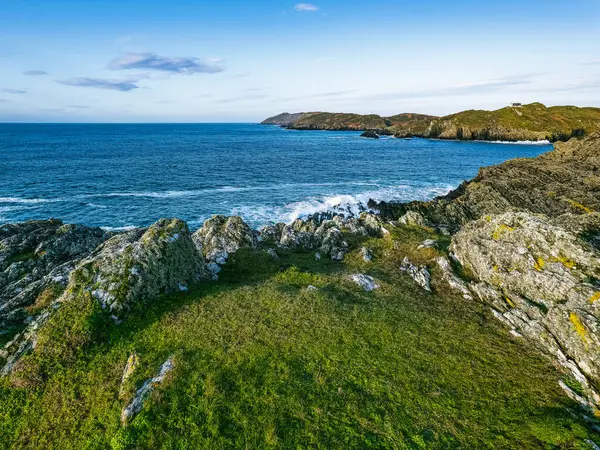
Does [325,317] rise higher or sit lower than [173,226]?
lower

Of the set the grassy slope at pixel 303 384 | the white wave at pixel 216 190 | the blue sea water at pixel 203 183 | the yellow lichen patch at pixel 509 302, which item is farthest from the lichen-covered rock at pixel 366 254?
the white wave at pixel 216 190

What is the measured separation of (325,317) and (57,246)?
2678cm

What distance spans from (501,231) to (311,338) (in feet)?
55.3

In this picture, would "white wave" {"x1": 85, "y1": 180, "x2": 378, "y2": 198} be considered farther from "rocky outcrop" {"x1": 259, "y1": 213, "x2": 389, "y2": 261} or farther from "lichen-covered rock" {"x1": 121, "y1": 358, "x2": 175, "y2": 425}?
"lichen-covered rock" {"x1": 121, "y1": 358, "x2": 175, "y2": 425}

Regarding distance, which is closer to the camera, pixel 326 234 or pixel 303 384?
pixel 303 384

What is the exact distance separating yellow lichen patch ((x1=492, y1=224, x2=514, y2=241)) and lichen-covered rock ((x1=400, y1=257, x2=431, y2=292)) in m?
5.55

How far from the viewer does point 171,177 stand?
89.4 metres

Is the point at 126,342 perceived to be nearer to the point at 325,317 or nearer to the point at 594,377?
the point at 325,317

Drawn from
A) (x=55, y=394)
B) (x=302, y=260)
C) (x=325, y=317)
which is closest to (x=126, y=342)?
(x=55, y=394)

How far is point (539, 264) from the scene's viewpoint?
2094cm

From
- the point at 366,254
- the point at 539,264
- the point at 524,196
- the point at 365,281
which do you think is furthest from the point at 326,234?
the point at 524,196

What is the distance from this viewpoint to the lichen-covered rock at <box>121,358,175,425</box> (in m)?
13.2

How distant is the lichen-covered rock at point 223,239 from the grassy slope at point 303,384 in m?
8.14

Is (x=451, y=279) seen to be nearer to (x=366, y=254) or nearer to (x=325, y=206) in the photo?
(x=366, y=254)
